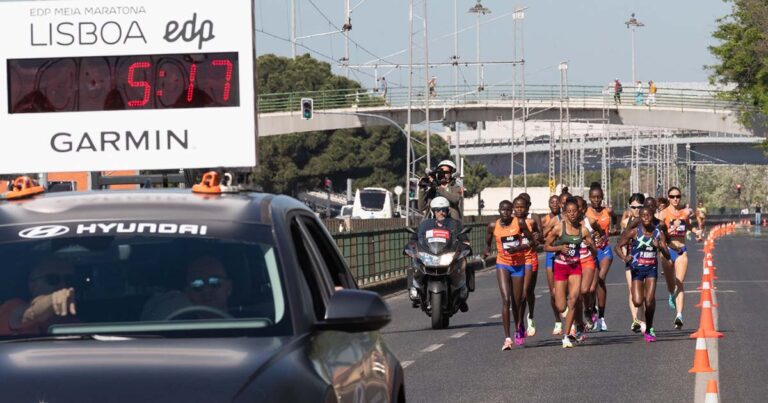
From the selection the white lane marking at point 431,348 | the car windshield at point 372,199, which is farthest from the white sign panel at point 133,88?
the car windshield at point 372,199

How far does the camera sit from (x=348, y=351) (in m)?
6.10

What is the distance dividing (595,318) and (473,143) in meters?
120

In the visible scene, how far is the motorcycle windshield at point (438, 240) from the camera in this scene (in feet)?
→ 68.3

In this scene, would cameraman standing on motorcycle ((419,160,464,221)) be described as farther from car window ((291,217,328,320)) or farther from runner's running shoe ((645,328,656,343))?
car window ((291,217,328,320))

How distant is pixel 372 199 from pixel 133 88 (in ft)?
239

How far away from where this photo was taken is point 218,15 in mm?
15844

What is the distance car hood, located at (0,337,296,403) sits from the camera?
15.8 ft

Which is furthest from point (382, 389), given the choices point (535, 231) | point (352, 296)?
point (535, 231)

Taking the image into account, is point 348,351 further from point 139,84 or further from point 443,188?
point 443,188

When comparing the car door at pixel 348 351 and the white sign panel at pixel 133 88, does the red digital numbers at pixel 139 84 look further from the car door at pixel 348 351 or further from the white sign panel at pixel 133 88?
the car door at pixel 348 351

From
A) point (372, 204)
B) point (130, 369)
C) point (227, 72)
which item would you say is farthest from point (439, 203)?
point (372, 204)

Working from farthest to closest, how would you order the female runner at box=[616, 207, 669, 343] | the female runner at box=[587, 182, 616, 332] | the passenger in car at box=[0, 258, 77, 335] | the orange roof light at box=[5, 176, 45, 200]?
the female runner at box=[587, 182, 616, 332], the female runner at box=[616, 207, 669, 343], the orange roof light at box=[5, 176, 45, 200], the passenger in car at box=[0, 258, 77, 335]

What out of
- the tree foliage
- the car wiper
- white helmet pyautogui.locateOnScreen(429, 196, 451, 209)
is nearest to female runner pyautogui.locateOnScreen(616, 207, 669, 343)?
white helmet pyautogui.locateOnScreen(429, 196, 451, 209)

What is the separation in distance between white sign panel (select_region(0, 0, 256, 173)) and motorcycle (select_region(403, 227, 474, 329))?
5.20 m
